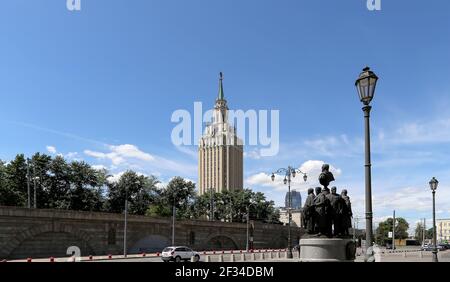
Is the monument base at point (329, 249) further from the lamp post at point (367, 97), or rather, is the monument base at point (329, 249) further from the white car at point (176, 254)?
the white car at point (176, 254)

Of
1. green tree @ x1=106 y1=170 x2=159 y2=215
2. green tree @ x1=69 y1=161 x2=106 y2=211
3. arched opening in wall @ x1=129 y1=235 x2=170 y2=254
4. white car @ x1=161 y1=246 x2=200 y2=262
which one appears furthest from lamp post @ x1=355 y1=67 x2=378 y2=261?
green tree @ x1=106 y1=170 x2=159 y2=215

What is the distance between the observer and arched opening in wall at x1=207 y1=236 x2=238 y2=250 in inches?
3149

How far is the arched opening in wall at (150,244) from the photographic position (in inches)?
2444

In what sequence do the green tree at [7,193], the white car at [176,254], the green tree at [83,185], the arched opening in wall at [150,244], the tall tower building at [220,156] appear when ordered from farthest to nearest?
the tall tower building at [220,156] → the green tree at [83,185] → the arched opening in wall at [150,244] → the green tree at [7,193] → the white car at [176,254]

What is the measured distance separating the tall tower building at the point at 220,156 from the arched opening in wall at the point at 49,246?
340ft

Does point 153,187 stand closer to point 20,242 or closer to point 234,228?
point 234,228

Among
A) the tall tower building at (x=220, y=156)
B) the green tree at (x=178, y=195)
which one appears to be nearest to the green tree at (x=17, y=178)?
the green tree at (x=178, y=195)

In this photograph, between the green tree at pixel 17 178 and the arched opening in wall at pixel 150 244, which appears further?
the green tree at pixel 17 178

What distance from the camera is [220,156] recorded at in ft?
535

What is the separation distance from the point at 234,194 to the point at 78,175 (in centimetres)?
4383

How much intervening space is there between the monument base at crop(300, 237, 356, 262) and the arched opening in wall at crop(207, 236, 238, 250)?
6655cm

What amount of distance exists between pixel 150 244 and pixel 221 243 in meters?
20.2

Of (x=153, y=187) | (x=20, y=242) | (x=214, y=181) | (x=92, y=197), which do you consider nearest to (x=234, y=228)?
(x=153, y=187)

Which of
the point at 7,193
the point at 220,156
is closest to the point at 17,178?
the point at 7,193
